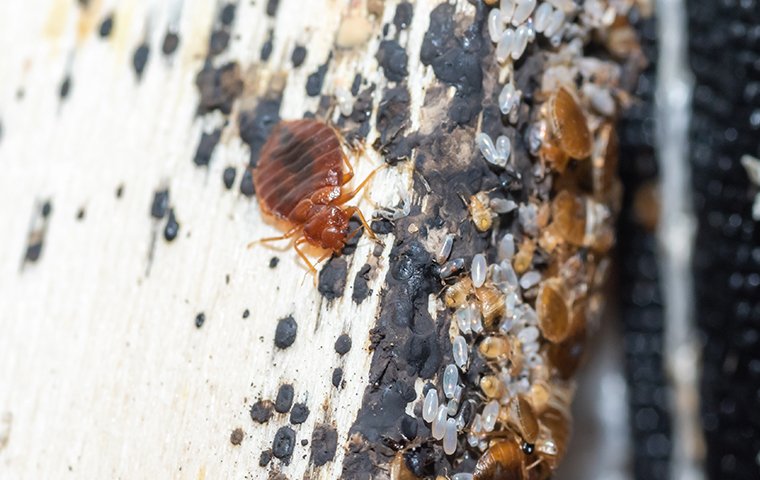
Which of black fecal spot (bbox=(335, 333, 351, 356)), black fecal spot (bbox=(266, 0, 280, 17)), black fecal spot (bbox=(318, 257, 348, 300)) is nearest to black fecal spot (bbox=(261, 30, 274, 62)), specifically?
black fecal spot (bbox=(266, 0, 280, 17))

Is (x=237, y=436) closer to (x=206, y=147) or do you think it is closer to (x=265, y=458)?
(x=265, y=458)

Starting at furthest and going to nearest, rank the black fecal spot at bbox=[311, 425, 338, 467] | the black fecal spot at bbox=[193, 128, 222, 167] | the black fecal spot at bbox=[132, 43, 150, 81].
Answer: the black fecal spot at bbox=[132, 43, 150, 81] < the black fecal spot at bbox=[193, 128, 222, 167] < the black fecal spot at bbox=[311, 425, 338, 467]

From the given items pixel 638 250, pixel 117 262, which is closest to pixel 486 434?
pixel 117 262

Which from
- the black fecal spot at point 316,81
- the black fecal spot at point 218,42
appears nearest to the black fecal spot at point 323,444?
the black fecal spot at point 316,81

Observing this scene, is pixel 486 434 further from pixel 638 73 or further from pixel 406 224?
pixel 638 73

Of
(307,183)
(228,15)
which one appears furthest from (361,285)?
(228,15)

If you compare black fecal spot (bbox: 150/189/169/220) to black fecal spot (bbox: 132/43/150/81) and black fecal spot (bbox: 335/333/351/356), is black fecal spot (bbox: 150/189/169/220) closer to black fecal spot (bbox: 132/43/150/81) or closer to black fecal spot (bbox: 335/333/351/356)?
black fecal spot (bbox: 132/43/150/81)
